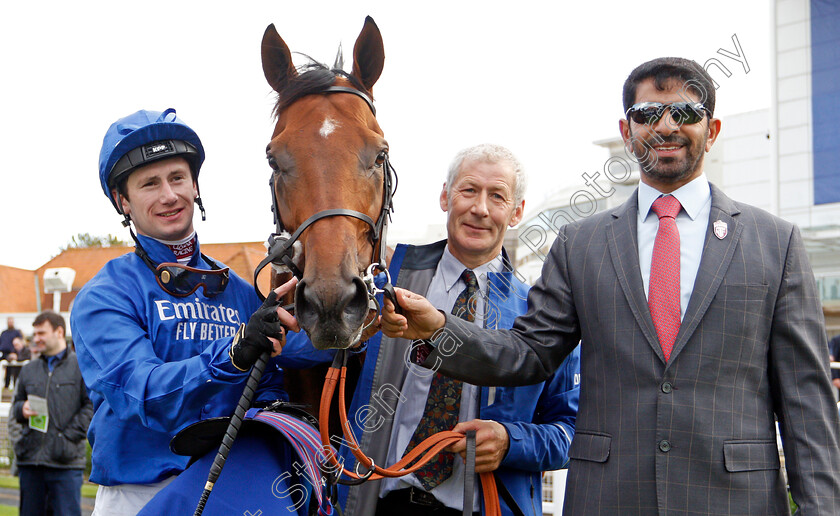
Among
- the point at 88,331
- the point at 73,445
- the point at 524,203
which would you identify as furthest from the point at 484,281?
the point at 73,445

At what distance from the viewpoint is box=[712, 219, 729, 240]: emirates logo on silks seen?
212 centimetres

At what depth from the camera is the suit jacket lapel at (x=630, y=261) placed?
2.07m

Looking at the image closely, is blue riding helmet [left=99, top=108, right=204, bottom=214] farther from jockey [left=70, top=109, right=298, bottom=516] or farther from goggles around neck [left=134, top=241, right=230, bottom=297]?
goggles around neck [left=134, top=241, right=230, bottom=297]

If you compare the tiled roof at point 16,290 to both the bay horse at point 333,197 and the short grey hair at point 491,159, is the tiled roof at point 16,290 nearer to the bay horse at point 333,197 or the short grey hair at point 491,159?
the short grey hair at point 491,159

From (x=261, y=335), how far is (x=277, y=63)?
994 millimetres

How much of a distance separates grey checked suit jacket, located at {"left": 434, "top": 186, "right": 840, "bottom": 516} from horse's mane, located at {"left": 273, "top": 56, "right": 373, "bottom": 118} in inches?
42.7

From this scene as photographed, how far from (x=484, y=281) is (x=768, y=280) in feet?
3.30

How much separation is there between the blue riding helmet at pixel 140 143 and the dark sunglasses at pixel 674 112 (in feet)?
5.06

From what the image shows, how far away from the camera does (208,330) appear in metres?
2.27

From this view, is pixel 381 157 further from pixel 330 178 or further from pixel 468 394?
pixel 468 394

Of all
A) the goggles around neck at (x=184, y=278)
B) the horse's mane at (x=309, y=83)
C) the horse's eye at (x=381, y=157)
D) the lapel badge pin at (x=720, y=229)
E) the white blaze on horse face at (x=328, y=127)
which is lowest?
the goggles around neck at (x=184, y=278)

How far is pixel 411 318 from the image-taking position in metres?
2.18

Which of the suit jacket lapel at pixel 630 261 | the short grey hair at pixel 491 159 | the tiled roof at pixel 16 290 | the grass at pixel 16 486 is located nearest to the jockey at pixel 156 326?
the short grey hair at pixel 491 159

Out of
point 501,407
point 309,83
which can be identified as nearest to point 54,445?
point 501,407
